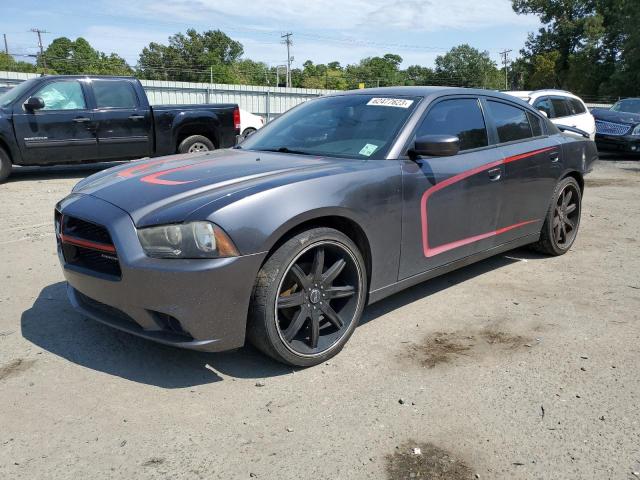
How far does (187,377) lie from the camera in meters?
3.13

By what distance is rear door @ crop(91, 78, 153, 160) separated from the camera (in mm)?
9953

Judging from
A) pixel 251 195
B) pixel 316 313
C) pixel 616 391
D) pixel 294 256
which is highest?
pixel 251 195

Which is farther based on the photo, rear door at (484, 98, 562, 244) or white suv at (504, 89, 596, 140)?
white suv at (504, 89, 596, 140)

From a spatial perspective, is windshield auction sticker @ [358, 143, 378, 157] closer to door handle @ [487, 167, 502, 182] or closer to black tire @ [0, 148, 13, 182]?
door handle @ [487, 167, 502, 182]

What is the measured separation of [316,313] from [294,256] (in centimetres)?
40

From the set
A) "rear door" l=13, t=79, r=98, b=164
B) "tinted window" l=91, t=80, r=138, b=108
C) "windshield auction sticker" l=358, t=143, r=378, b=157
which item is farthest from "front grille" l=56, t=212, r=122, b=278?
"tinted window" l=91, t=80, r=138, b=108

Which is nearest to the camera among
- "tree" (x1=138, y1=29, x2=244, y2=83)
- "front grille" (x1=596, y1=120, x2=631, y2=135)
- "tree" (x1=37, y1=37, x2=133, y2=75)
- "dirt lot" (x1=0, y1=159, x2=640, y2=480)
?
"dirt lot" (x1=0, y1=159, x2=640, y2=480)

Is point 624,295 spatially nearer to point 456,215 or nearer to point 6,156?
point 456,215

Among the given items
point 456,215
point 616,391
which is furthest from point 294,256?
point 616,391

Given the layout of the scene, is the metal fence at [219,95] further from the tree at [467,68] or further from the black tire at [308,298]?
the tree at [467,68]

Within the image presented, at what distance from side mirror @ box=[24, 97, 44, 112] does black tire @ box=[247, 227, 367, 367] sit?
7792 mm

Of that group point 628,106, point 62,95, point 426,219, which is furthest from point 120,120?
point 628,106

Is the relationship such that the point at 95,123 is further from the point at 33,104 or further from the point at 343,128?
the point at 343,128

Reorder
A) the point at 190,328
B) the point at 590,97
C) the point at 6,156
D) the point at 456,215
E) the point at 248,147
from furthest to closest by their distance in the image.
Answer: the point at 590,97 → the point at 6,156 → the point at 248,147 → the point at 456,215 → the point at 190,328
